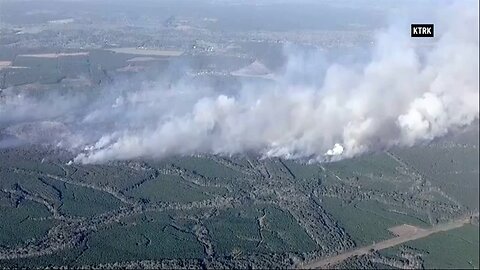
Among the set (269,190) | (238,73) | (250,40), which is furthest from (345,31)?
(269,190)

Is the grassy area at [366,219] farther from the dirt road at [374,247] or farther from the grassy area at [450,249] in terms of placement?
the grassy area at [450,249]

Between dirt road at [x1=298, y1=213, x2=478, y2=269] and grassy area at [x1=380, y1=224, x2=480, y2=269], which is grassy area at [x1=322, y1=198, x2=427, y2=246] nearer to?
dirt road at [x1=298, y1=213, x2=478, y2=269]

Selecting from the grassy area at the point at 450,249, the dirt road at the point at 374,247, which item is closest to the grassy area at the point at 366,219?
the dirt road at the point at 374,247

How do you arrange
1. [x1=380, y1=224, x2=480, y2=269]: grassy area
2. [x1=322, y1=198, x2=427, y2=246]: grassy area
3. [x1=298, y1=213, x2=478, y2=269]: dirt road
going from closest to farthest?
1. [x1=380, y1=224, x2=480, y2=269]: grassy area
2. [x1=298, y1=213, x2=478, y2=269]: dirt road
3. [x1=322, y1=198, x2=427, y2=246]: grassy area

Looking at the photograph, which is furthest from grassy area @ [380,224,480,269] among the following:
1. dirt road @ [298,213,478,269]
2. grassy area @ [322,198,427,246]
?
grassy area @ [322,198,427,246]

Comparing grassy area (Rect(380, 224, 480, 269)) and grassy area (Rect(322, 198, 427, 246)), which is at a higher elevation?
grassy area (Rect(380, 224, 480, 269))

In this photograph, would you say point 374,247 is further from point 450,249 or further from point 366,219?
point 450,249

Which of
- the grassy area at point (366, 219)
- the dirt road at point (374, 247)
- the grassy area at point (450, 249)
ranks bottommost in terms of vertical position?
the grassy area at point (366, 219)

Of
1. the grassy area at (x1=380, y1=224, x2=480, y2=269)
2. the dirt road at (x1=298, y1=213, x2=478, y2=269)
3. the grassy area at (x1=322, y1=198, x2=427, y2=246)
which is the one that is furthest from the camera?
the grassy area at (x1=322, y1=198, x2=427, y2=246)

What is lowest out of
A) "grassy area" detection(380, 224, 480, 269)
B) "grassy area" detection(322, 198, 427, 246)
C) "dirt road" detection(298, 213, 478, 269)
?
"grassy area" detection(322, 198, 427, 246)

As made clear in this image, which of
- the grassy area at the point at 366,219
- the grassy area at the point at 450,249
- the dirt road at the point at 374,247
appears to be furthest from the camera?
the grassy area at the point at 366,219

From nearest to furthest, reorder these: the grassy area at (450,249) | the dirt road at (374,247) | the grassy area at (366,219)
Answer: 1. the grassy area at (450,249)
2. the dirt road at (374,247)
3. the grassy area at (366,219)
